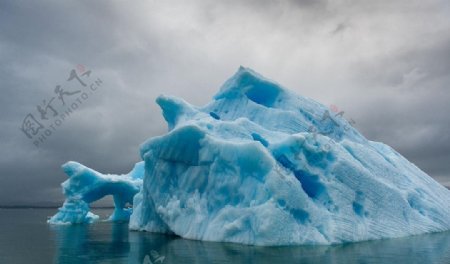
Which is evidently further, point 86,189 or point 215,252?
point 86,189

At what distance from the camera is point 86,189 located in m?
27.2

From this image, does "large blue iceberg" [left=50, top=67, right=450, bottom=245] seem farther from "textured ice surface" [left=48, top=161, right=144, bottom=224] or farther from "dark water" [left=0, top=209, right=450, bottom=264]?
"textured ice surface" [left=48, top=161, right=144, bottom=224]

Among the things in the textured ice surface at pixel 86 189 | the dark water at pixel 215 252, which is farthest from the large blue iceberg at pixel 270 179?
the textured ice surface at pixel 86 189

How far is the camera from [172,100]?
20.5 metres

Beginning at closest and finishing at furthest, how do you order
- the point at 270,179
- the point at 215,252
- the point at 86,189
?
1. the point at 215,252
2. the point at 270,179
3. the point at 86,189

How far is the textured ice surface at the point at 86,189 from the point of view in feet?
87.9

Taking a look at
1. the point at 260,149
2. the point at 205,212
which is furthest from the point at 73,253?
the point at 260,149

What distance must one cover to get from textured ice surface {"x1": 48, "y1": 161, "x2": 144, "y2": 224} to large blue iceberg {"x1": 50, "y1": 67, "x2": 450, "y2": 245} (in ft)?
19.3

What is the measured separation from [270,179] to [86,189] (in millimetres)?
15692

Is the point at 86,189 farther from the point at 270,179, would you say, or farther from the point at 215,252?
the point at 215,252

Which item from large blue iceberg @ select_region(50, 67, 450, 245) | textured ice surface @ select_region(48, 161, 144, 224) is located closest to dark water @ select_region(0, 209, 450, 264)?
large blue iceberg @ select_region(50, 67, 450, 245)

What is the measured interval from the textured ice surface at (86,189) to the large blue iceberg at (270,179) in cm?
590

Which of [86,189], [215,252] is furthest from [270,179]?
[86,189]

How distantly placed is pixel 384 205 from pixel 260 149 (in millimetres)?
5841
